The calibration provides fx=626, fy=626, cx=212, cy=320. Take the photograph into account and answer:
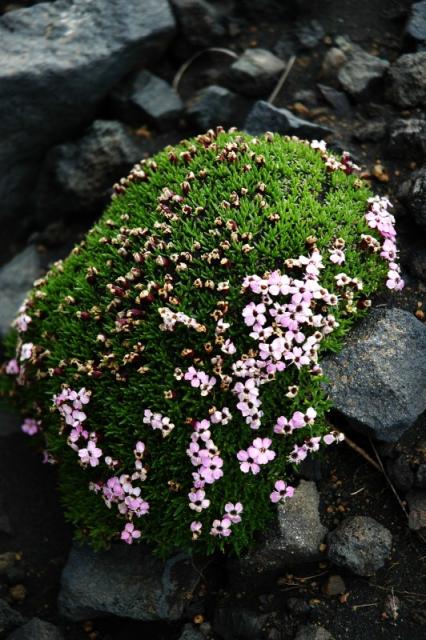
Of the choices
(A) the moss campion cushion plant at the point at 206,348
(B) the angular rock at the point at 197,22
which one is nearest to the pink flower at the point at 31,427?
(A) the moss campion cushion plant at the point at 206,348

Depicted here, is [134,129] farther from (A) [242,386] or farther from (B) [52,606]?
(B) [52,606]

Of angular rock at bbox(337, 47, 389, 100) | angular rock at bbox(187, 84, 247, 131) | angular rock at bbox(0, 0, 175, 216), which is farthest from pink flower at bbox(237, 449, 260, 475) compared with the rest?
angular rock at bbox(0, 0, 175, 216)

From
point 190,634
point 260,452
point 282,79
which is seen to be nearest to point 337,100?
point 282,79

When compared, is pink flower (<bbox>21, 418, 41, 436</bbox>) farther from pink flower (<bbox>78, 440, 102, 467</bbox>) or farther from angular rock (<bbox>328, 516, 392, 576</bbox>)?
angular rock (<bbox>328, 516, 392, 576</bbox>)

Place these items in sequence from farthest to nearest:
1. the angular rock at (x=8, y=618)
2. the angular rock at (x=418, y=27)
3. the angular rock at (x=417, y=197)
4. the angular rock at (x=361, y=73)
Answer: the angular rock at (x=361, y=73)
the angular rock at (x=418, y=27)
the angular rock at (x=417, y=197)
the angular rock at (x=8, y=618)

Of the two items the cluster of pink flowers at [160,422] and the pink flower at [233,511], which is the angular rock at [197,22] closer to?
Result: the cluster of pink flowers at [160,422]

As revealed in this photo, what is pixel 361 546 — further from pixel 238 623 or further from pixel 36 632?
pixel 36 632
